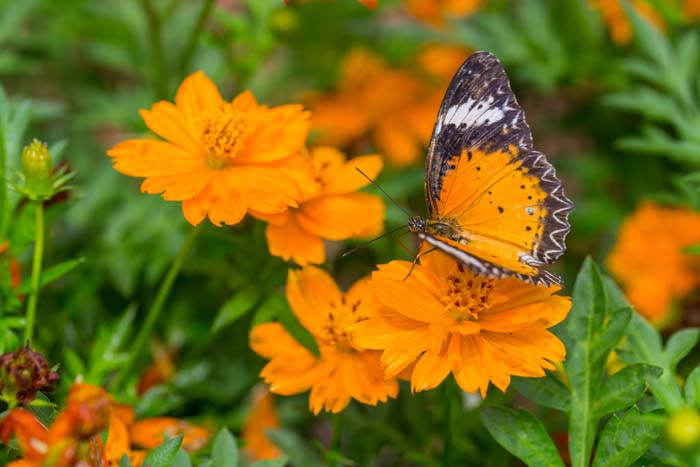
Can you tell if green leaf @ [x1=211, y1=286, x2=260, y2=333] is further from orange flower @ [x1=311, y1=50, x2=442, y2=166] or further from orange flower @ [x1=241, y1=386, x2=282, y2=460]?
orange flower @ [x1=311, y1=50, x2=442, y2=166]

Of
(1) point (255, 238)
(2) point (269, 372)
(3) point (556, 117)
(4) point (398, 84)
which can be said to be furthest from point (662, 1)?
(2) point (269, 372)

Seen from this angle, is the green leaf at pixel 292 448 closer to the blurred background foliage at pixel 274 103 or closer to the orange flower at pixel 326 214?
the blurred background foliage at pixel 274 103

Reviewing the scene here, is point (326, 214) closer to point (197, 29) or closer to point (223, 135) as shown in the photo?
point (223, 135)

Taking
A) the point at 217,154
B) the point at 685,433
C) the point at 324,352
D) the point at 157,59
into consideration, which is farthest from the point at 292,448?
the point at 157,59

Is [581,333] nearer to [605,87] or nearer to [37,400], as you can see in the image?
[37,400]

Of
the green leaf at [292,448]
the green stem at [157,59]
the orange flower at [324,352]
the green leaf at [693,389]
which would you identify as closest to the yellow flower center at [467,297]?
the orange flower at [324,352]
